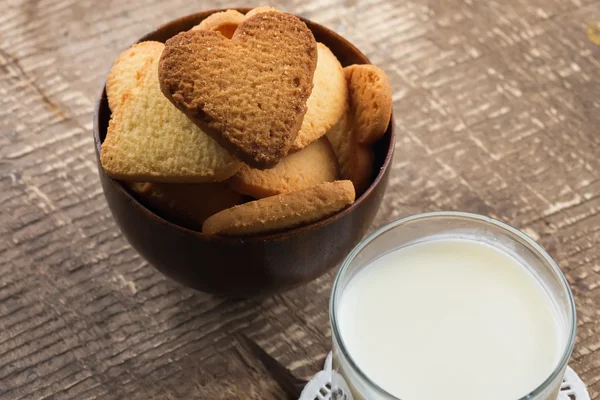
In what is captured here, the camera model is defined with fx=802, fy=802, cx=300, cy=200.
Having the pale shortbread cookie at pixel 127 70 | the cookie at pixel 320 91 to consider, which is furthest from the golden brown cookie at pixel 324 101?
the pale shortbread cookie at pixel 127 70

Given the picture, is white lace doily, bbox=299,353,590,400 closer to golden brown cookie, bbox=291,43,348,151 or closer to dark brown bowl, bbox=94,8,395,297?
dark brown bowl, bbox=94,8,395,297

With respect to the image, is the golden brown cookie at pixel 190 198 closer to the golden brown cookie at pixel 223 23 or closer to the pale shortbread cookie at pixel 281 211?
the pale shortbread cookie at pixel 281 211

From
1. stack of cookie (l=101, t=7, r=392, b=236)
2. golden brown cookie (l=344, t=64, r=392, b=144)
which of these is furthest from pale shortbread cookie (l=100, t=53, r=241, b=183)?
golden brown cookie (l=344, t=64, r=392, b=144)

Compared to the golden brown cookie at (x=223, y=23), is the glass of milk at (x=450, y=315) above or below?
below

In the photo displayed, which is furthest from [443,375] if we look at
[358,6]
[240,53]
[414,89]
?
[358,6]

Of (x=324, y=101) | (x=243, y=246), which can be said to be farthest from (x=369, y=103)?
(x=243, y=246)

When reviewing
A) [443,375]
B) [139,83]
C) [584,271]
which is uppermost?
[139,83]

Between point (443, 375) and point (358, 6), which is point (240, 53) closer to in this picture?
point (443, 375)
